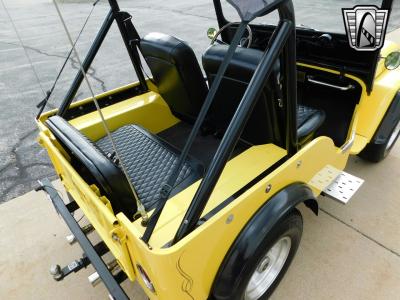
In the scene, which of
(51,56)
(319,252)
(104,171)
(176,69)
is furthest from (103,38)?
(51,56)

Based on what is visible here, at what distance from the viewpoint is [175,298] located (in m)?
1.21

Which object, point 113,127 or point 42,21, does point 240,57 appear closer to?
point 113,127

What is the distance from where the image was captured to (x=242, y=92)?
1646 mm

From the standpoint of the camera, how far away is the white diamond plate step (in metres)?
1.94

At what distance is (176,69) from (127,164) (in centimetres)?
67

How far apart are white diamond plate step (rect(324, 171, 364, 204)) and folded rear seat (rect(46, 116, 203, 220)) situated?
0.88m

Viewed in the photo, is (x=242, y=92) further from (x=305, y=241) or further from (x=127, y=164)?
(x=305, y=241)

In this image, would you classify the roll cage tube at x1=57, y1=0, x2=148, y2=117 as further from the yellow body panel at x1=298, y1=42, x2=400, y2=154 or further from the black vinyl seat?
the yellow body panel at x1=298, y1=42, x2=400, y2=154

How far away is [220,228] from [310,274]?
43.8 inches

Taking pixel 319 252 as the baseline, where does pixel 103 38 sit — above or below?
above

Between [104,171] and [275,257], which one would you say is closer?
[104,171]

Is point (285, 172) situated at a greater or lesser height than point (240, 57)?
lesser

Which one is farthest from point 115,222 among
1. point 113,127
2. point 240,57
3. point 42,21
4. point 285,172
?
point 42,21

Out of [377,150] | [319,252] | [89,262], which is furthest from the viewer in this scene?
[377,150]
